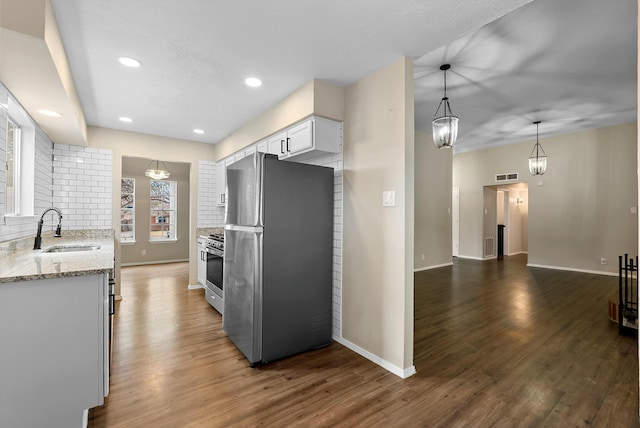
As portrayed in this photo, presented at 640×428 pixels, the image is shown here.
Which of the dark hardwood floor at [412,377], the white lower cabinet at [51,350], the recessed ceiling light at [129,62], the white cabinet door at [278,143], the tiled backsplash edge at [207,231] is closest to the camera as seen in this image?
→ the white lower cabinet at [51,350]

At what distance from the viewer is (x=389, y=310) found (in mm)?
2369

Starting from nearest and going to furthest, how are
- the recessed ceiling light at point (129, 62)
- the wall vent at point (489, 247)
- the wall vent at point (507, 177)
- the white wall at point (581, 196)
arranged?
the recessed ceiling light at point (129, 62), the white wall at point (581, 196), the wall vent at point (507, 177), the wall vent at point (489, 247)

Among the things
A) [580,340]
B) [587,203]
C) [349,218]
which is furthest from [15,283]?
[587,203]

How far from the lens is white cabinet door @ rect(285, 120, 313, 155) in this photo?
9.02ft

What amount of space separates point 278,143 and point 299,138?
0.47m

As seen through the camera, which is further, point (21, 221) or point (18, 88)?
point (21, 221)

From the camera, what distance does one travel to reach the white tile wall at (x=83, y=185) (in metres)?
3.86

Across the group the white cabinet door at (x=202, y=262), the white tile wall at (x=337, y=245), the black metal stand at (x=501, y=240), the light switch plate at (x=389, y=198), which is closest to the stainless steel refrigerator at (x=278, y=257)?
the white tile wall at (x=337, y=245)

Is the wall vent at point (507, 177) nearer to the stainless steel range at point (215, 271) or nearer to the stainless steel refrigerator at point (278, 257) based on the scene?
the stainless steel refrigerator at point (278, 257)

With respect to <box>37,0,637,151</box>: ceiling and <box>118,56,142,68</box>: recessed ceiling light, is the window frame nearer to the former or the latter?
<box>37,0,637,151</box>: ceiling

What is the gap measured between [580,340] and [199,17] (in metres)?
4.18

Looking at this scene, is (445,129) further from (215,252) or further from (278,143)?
(215,252)

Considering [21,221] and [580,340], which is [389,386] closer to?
[580,340]

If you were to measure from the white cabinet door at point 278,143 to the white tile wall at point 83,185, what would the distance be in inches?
99.9
